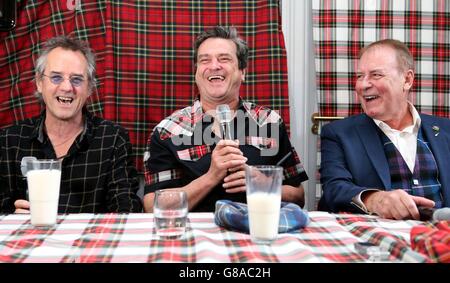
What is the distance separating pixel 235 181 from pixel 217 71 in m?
0.53

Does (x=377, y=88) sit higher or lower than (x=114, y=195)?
higher

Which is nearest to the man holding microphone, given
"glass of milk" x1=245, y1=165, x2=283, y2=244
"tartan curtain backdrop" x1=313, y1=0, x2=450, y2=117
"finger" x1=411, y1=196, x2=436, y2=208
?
"tartan curtain backdrop" x1=313, y1=0, x2=450, y2=117

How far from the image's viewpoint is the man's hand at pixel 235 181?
1769 mm

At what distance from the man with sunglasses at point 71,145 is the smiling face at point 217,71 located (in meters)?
0.39

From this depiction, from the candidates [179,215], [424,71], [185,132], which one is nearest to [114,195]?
[185,132]

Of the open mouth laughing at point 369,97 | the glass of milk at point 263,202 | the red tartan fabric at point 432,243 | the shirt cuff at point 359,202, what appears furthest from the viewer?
the open mouth laughing at point 369,97

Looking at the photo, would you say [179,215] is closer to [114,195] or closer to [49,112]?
[114,195]

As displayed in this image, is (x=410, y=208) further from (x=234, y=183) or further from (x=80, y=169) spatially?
(x=80, y=169)

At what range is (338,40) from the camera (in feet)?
7.97

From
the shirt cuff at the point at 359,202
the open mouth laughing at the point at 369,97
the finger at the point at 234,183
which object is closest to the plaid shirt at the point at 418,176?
the open mouth laughing at the point at 369,97

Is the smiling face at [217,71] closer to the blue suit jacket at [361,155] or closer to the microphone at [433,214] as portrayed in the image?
the blue suit jacket at [361,155]

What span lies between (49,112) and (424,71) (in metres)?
1.75

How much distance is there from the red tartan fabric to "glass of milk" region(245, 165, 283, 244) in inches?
10.7
